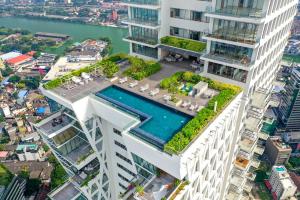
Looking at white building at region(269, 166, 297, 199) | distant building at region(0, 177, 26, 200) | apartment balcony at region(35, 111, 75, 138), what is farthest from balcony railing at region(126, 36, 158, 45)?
white building at region(269, 166, 297, 199)

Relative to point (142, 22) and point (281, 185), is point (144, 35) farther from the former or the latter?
point (281, 185)

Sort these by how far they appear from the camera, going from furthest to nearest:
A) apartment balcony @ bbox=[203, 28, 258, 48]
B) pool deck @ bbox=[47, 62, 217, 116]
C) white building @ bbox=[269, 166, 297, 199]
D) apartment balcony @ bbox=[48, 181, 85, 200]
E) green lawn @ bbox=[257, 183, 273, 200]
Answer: green lawn @ bbox=[257, 183, 273, 200], white building @ bbox=[269, 166, 297, 199], apartment balcony @ bbox=[48, 181, 85, 200], pool deck @ bbox=[47, 62, 217, 116], apartment balcony @ bbox=[203, 28, 258, 48]

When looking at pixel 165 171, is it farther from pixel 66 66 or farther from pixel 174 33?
pixel 66 66

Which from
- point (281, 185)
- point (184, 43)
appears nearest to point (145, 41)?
point (184, 43)

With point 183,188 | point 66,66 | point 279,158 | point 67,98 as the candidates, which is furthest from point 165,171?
point 66,66

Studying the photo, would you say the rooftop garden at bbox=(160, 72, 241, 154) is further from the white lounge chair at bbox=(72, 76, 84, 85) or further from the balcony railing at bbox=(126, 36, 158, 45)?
the white lounge chair at bbox=(72, 76, 84, 85)

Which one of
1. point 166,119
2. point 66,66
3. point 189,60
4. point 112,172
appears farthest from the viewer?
point 66,66

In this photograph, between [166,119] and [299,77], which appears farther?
[299,77]
